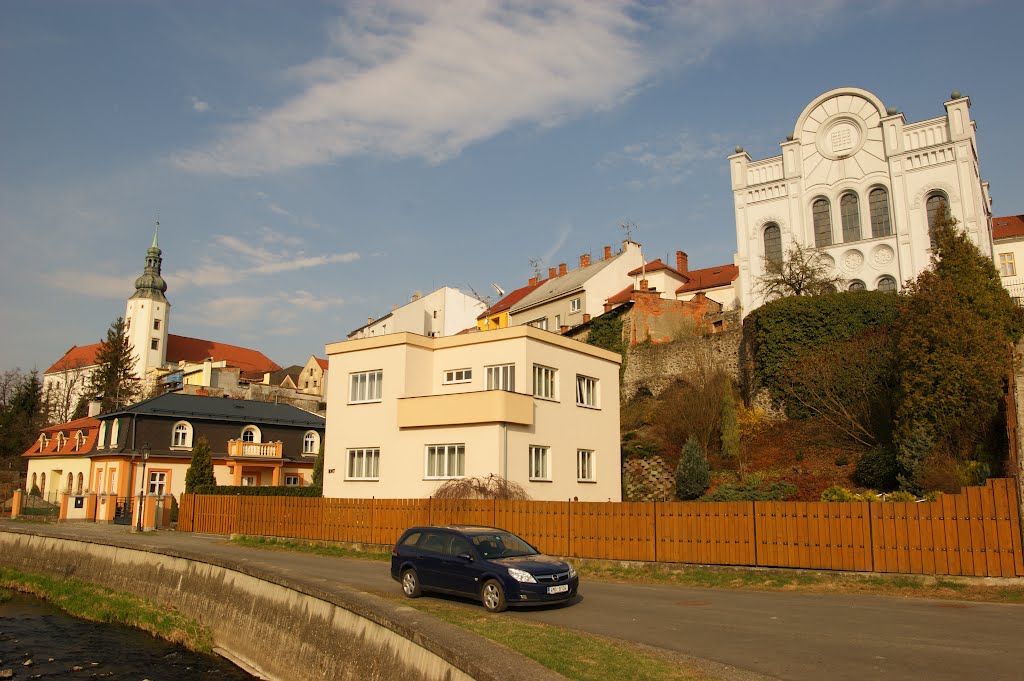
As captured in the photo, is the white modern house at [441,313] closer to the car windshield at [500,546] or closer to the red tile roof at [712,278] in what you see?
the red tile roof at [712,278]

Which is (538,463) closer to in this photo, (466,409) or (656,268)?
(466,409)

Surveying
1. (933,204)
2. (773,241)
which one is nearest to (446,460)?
(773,241)

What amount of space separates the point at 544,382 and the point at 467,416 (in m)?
3.80

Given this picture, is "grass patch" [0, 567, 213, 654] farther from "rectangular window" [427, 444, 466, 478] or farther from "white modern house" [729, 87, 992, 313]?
"white modern house" [729, 87, 992, 313]

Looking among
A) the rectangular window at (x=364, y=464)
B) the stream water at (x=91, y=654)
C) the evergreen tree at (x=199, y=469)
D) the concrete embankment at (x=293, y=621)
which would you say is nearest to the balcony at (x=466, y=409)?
the rectangular window at (x=364, y=464)

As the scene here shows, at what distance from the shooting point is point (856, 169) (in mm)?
45625

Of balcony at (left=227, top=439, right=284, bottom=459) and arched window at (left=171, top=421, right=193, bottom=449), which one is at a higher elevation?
arched window at (left=171, top=421, right=193, bottom=449)

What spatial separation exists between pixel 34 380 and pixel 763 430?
7267 cm

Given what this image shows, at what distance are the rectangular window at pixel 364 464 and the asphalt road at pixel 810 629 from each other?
40.8 ft

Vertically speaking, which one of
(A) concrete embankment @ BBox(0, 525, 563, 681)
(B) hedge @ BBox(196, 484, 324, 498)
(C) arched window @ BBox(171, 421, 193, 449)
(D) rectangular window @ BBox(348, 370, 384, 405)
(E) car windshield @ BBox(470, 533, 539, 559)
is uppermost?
(D) rectangular window @ BBox(348, 370, 384, 405)

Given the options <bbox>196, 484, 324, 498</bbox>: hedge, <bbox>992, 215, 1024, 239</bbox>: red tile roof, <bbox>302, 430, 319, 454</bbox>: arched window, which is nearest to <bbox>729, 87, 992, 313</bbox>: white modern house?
<bbox>992, 215, 1024, 239</bbox>: red tile roof

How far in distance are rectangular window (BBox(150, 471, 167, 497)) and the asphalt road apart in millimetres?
28038

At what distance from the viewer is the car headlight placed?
13.0 m

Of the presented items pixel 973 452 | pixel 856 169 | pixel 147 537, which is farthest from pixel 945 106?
pixel 147 537
